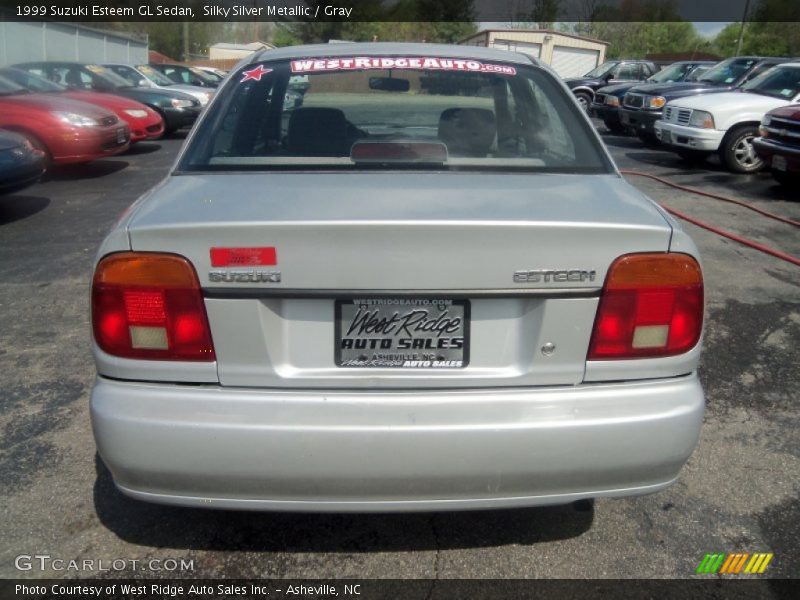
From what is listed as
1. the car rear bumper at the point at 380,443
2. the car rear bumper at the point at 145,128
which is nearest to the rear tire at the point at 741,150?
the car rear bumper at the point at 145,128

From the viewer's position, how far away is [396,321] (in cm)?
206

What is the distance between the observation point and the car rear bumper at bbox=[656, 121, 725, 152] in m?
11.0

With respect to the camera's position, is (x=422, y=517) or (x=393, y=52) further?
(x=393, y=52)

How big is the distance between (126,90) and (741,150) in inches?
453

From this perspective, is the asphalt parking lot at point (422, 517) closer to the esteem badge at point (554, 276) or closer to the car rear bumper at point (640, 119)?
the esteem badge at point (554, 276)

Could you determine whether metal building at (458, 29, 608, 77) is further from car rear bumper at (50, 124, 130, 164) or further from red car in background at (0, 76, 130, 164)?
red car in background at (0, 76, 130, 164)

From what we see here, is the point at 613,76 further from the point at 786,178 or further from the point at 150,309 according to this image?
the point at 150,309

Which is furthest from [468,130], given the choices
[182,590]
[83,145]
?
[83,145]

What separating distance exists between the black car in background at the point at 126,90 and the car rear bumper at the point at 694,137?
893 cm

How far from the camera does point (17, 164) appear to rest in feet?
23.7

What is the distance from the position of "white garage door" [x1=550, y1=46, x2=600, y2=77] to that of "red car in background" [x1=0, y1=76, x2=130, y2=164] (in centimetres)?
3394

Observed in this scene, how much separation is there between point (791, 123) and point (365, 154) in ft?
26.1

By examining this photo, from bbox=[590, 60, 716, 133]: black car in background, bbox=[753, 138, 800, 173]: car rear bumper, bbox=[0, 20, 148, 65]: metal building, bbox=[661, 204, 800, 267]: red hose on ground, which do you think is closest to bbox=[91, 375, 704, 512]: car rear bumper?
bbox=[661, 204, 800, 267]: red hose on ground

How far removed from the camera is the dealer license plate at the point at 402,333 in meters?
2.05
